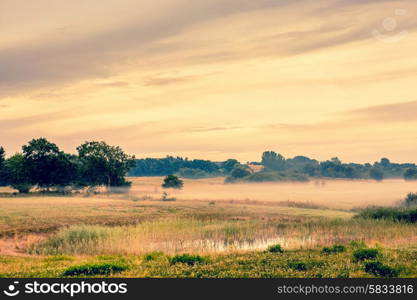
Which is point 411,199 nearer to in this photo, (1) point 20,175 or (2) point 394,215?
(2) point 394,215

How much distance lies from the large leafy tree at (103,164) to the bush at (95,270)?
116 meters

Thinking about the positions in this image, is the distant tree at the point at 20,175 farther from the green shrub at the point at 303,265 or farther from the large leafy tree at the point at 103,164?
the green shrub at the point at 303,265

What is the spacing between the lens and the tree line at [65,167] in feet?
418

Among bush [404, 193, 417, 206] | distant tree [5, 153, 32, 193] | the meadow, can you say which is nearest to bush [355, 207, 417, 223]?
the meadow

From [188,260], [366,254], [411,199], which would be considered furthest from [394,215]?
[411,199]

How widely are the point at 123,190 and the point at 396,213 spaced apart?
88.4m

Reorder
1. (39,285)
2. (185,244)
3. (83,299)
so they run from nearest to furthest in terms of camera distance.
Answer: (83,299)
(39,285)
(185,244)

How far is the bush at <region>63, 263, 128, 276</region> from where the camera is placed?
17.9 meters

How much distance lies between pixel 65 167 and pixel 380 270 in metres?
119

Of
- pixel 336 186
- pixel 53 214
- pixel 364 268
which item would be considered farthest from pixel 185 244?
pixel 336 186

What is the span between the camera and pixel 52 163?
421 feet

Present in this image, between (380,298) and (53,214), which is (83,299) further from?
(53,214)

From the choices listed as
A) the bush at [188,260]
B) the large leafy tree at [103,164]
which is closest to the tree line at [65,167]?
the large leafy tree at [103,164]

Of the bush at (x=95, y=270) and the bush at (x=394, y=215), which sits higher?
the bush at (x=95, y=270)
